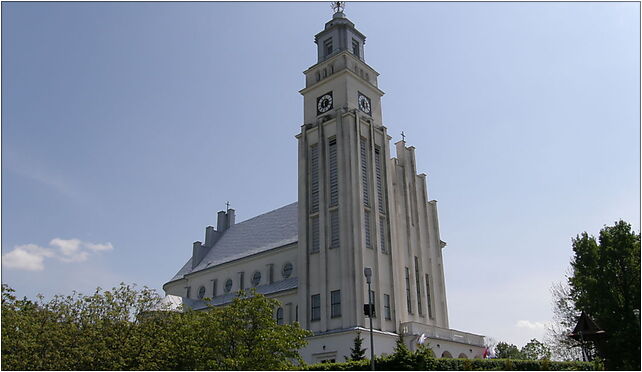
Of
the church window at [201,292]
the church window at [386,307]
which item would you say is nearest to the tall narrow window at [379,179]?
the church window at [386,307]

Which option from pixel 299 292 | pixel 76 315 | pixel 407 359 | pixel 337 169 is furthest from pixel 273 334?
pixel 337 169

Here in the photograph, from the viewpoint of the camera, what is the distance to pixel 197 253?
7456 centimetres

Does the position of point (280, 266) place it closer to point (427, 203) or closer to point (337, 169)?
point (337, 169)

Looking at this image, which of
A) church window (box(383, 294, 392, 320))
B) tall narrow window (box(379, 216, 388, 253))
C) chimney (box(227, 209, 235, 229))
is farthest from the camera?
chimney (box(227, 209, 235, 229))

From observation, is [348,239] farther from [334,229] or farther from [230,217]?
[230,217]

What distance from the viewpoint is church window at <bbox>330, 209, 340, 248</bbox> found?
50.0 meters

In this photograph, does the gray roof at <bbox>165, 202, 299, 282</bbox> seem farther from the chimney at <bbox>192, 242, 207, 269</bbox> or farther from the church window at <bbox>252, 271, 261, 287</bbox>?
the church window at <bbox>252, 271, 261, 287</bbox>

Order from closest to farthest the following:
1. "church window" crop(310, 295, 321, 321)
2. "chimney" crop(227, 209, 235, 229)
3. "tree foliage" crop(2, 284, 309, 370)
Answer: "tree foliage" crop(2, 284, 309, 370) → "church window" crop(310, 295, 321, 321) → "chimney" crop(227, 209, 235, 229)

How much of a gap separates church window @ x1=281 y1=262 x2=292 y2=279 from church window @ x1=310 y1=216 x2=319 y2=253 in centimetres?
687

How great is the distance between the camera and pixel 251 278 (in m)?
62.4

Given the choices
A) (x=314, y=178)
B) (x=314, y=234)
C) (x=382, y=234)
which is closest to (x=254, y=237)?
(x=314, y=178)

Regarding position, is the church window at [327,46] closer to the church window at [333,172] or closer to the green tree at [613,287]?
the church window at [333,172]

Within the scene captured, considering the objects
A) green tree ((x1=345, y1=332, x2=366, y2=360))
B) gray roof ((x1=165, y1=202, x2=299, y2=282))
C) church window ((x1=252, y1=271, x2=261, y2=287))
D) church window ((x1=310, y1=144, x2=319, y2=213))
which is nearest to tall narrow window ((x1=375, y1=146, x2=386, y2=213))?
church window ((x1=310, y1=144, x2=319, y2=213))

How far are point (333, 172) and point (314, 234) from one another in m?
5.94
